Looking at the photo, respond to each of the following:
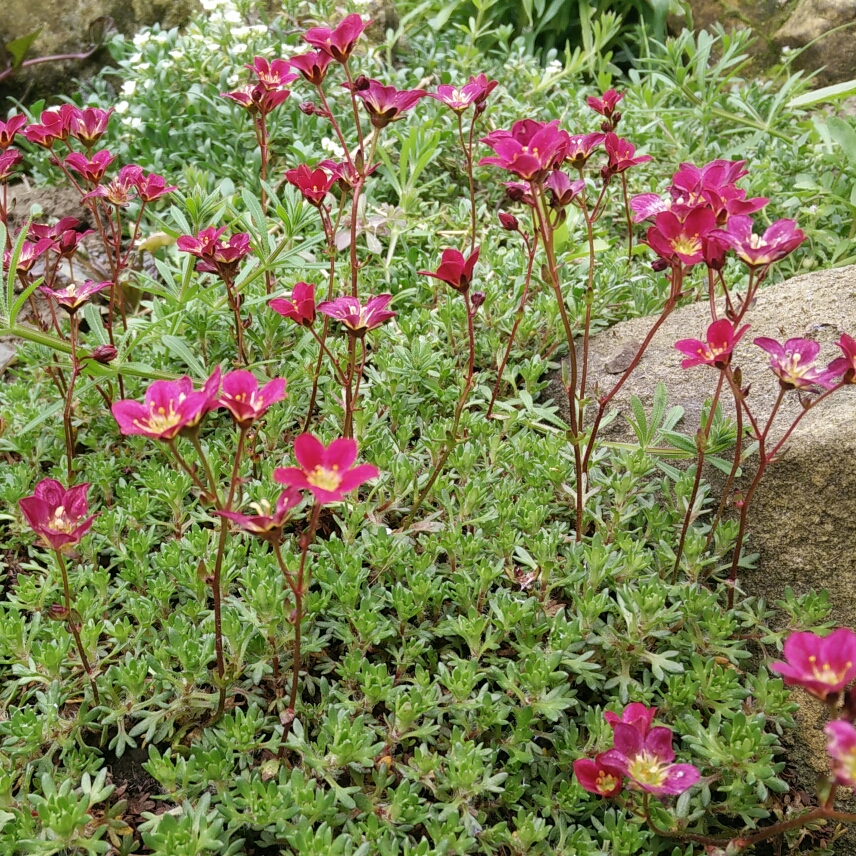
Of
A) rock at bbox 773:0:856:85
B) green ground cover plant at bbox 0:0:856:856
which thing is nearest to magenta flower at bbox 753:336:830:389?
green ground cover plant at bbox 0:0:856:856

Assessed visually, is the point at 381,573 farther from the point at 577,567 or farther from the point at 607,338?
the point at 607,338

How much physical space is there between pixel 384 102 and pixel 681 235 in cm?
87

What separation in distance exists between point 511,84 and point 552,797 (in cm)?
404

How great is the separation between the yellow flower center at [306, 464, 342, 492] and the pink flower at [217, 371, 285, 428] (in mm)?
152

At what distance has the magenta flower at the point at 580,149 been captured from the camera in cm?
225

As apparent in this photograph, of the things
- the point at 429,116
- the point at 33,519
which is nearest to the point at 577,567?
the point at 33,519

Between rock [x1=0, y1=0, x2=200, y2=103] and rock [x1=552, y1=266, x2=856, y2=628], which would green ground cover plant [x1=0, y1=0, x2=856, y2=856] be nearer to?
rock [x1=552, y1=266, x2=856, y2=628]

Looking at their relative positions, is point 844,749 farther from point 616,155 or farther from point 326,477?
point 616,155

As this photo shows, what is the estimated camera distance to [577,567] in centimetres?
221

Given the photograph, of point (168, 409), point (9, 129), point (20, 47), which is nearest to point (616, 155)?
point (168, 409)

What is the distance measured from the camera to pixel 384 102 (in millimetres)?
2219

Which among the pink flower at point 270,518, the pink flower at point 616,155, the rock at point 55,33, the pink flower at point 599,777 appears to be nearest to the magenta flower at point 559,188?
the pink flower at point 616,155

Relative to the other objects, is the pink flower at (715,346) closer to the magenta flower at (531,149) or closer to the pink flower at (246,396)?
the magenta flower at (531,149)

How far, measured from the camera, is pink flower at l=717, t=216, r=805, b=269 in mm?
1739
